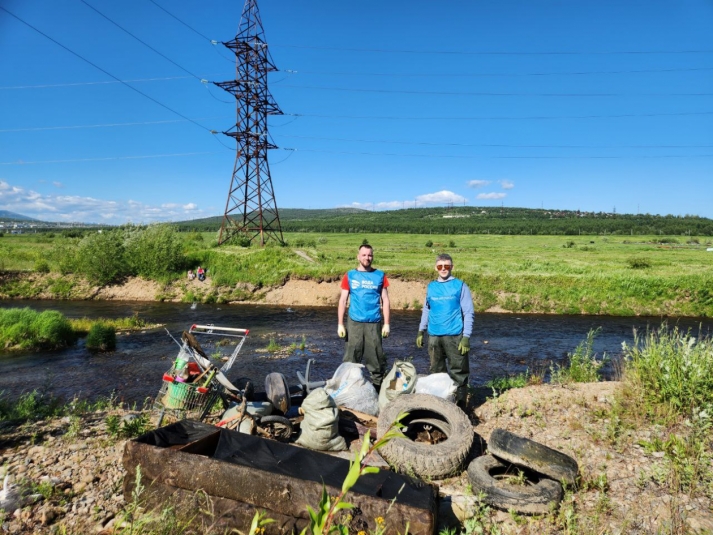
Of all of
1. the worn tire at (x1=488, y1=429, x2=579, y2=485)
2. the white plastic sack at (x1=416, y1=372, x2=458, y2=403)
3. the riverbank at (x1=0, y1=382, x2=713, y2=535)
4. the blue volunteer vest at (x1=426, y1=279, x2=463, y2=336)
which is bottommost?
the riverbank at (x1=0, y1=382, x2=713, y2=535)

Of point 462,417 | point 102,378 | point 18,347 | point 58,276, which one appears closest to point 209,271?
point 58,276

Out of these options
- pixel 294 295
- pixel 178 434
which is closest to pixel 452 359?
pixel 178 434

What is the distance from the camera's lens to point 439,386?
230 inches

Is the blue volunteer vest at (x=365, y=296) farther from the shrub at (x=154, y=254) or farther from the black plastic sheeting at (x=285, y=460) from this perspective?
the shrub at (x=154, y=254)

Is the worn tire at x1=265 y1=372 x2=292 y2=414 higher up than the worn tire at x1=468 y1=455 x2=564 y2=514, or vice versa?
the worn tire at x1=265 y1=372 x2=292 y2=414

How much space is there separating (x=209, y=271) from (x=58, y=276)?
29.1ft

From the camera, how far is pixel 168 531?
295cm

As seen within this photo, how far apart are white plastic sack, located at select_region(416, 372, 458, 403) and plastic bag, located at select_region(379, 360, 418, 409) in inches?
6.7

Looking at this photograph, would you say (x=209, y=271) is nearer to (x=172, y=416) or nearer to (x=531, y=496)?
(x=172, y=416)

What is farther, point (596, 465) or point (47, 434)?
point (47, 434)

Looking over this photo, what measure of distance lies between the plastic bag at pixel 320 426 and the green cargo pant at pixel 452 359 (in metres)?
1.95

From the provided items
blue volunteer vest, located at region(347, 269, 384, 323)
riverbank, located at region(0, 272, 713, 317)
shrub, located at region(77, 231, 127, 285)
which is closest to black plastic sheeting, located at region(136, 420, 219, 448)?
blue volunteer vest, located at region(347, 269, 384, 323)

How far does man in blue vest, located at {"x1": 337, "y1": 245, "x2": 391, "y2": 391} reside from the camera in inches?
253

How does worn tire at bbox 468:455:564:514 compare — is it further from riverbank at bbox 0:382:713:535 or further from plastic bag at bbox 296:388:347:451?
plastic bag at bbox 296:388:347:451
